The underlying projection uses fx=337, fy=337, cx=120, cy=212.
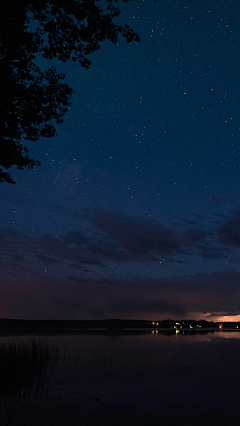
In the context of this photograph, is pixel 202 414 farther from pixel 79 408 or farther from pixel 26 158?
pixel 26 158

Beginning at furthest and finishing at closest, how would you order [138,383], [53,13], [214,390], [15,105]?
[138,383], [214,390], [15,105], [53,13]

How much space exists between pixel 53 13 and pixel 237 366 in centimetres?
2688

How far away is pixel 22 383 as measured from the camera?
1592cm

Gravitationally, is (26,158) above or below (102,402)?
above

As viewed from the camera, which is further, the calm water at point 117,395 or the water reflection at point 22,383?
the calm water at point 117,395

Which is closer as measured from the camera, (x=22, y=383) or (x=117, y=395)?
(x=117, y=395)

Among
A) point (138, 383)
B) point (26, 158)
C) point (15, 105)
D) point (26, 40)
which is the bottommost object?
point (138, 383)

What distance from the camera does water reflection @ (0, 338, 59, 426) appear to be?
37.5 feet

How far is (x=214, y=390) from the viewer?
682 inches

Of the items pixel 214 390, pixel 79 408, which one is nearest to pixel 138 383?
pixel 214 390

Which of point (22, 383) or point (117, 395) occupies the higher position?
Result: point (22, 383)

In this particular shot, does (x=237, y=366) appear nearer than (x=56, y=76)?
No

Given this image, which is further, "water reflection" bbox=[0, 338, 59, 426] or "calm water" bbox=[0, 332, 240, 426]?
"calm water" bbox=[0, 332, 240, 426]

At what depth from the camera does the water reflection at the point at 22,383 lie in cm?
1144
